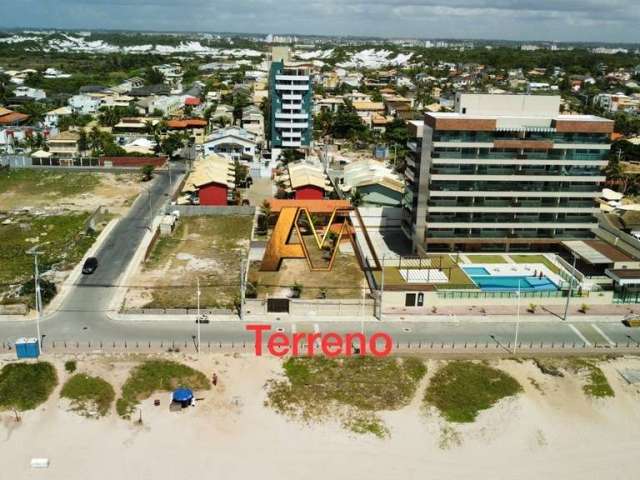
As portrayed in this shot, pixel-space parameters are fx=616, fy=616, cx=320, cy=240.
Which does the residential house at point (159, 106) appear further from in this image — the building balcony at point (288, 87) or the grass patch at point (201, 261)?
the grass patch at point (201, 261)

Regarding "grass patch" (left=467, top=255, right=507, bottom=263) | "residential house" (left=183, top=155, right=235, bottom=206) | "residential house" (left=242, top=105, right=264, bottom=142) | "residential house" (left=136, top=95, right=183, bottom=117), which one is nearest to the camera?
"grass patch" (left=467, top=255, right=507, bottom=263)

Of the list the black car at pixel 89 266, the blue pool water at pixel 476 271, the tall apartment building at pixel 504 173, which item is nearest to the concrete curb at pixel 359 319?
the blue pool water at pixel 476 271

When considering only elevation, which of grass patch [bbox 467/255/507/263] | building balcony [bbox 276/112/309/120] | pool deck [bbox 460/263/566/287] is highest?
building balcony [bbox 276/112/309/120]

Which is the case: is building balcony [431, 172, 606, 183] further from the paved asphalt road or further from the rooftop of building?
the rooftop of building

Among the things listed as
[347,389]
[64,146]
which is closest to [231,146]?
[64,146]

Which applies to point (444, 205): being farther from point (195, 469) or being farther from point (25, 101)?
point (25, 101)

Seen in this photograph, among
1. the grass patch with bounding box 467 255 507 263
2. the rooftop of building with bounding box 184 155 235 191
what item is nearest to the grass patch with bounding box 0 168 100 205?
the rooftop of building with bounding box 184 155 235 191
